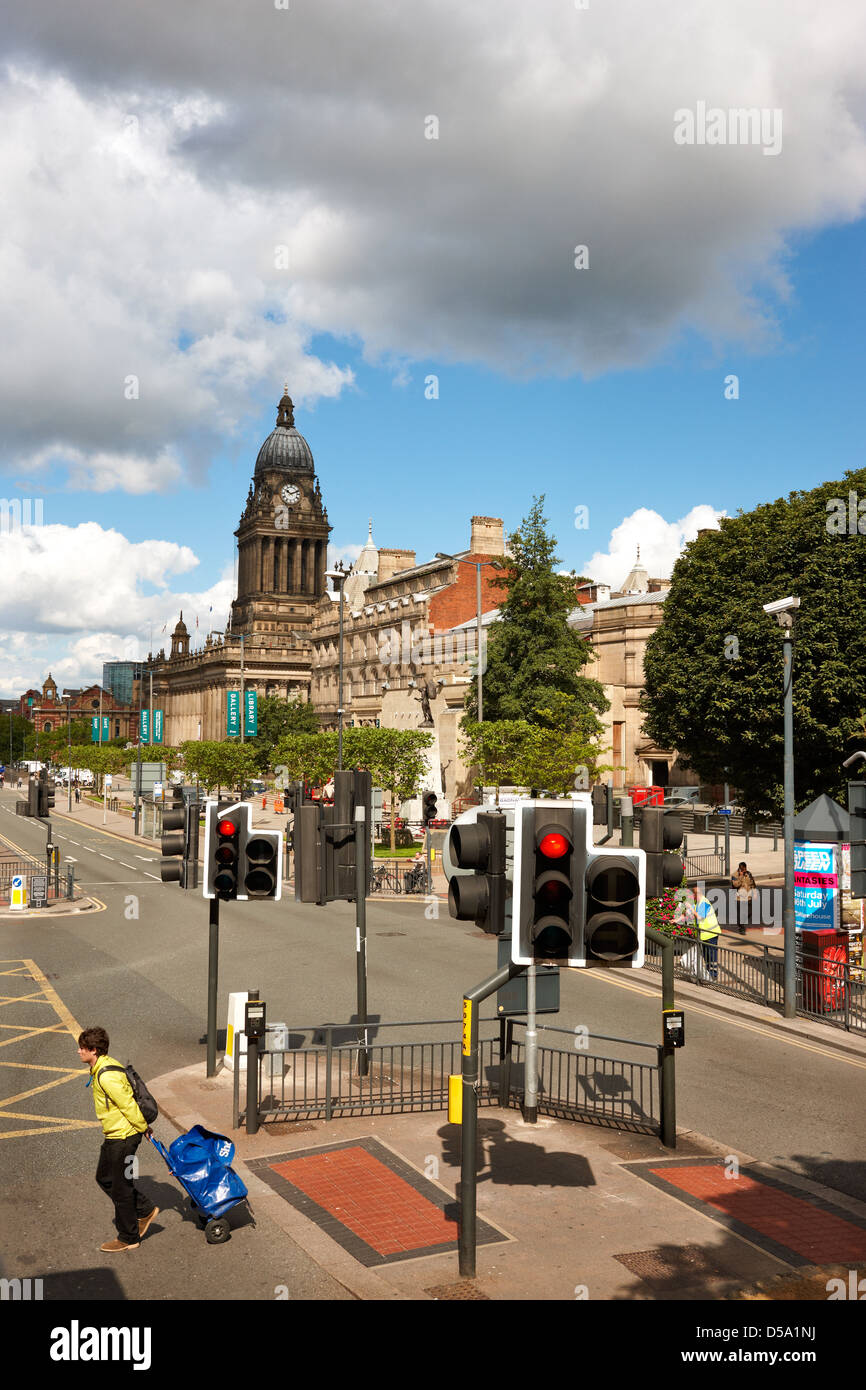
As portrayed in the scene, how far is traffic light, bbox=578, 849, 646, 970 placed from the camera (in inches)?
301

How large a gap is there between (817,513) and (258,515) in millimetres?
156578

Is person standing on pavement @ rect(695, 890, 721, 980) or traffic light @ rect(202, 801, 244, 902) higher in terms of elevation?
traffic light @ rect(202, 801, 244, 902)

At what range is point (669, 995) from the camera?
11938mm

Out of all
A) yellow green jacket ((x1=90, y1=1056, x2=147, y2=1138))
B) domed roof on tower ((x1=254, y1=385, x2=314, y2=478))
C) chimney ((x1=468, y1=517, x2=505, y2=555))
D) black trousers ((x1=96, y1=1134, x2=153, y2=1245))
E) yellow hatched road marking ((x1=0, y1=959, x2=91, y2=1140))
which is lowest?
yellow hatched road marking ((x1=0, y1=959, x2=91, y2=1140))

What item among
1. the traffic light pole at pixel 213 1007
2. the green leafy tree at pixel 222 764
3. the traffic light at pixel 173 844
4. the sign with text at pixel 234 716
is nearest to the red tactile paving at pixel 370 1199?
the traffic light pole at pixel 213 1007

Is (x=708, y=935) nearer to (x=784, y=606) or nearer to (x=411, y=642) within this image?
(x=784, y=606)

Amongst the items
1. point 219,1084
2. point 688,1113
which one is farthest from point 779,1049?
point 219,1084

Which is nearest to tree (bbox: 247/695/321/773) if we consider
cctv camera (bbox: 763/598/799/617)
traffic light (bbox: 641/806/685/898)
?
cctv camera (bbox: 763/598/799/617)

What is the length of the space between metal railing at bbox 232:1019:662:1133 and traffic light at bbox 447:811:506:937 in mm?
4306

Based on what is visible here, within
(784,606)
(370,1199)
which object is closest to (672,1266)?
(370,1199)

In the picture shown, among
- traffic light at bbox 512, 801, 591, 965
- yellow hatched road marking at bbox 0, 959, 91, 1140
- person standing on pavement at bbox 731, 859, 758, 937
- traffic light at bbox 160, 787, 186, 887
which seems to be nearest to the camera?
traffic light at bbox 512, 801, 591, 965

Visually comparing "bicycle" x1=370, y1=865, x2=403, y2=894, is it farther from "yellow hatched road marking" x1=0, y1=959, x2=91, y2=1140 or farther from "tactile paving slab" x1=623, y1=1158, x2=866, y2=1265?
"tactile paving slab" x1=623, y1=1158, x2=866, y2=1265

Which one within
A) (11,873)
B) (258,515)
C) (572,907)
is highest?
(258,515)
